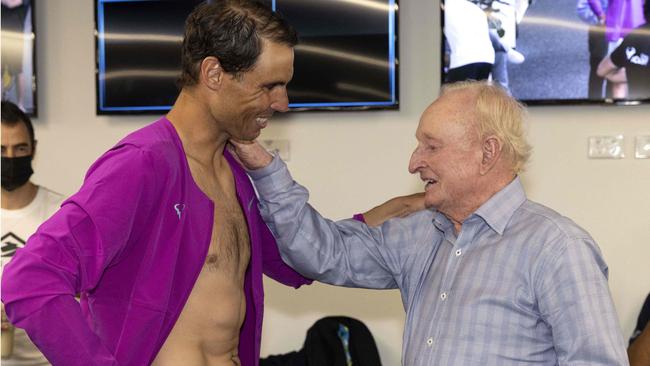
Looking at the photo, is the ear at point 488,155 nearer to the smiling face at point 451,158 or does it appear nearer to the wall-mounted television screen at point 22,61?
the smiling face at point 451,158

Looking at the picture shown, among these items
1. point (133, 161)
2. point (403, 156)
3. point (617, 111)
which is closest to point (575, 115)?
point (617, 111)

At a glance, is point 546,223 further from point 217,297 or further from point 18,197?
point 18,197

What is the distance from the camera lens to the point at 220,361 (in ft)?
7.36

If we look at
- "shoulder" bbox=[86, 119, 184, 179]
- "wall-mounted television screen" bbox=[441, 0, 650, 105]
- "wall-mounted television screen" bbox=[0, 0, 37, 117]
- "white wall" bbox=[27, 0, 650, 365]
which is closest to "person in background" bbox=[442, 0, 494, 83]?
"wall-mounted television screen" bbox=[441, 0, 650, 105]

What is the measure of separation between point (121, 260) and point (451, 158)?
810mm

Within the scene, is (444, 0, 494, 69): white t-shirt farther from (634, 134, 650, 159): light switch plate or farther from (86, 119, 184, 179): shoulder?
(86, 119, 184, 179): shoulder

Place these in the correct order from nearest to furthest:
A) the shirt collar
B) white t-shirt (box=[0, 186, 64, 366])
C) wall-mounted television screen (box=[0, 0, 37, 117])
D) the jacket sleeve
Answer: the jacket sleeve → the shirt collar → white t-shirt (box=[0, 186, 64, 366]) → wall-mounted television screen (box=[0, 0, 37, 117])

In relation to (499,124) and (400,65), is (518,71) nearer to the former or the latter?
(400,65)

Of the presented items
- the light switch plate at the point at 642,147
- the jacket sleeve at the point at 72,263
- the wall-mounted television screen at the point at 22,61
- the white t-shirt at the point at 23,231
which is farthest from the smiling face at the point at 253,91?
the wall-mounted television screen at the point at 22,61

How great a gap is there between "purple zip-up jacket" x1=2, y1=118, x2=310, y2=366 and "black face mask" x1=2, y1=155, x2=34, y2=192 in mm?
1514

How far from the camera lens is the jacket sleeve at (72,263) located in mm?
1725

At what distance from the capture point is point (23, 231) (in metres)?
3.45

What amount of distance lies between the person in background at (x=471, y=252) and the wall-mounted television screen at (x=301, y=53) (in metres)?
1.82

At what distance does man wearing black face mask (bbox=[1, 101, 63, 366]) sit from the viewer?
3.40 metres
